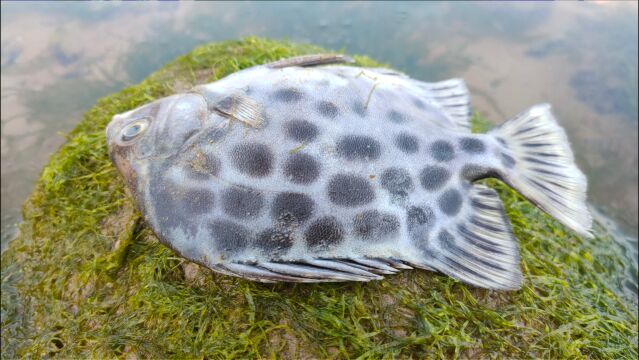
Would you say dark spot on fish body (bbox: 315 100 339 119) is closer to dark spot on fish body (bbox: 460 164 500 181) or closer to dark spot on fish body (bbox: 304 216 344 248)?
dark spot on fish body (bbox: 304 216 344 248)

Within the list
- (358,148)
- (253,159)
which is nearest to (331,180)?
(358,148)

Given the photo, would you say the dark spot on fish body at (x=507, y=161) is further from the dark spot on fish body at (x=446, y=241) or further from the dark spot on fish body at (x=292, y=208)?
the dark spot on fish body at (x=292, y=208)

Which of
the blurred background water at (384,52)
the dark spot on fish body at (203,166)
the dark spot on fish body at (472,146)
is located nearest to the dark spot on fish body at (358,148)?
the dark spot on fish body at (472,146)

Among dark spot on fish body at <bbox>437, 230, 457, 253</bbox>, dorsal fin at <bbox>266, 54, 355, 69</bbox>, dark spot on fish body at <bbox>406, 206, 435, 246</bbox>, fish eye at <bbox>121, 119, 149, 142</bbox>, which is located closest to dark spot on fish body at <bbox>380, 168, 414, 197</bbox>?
dark spot on fish body at <bbox>406, 206, 435, 246</bbox>

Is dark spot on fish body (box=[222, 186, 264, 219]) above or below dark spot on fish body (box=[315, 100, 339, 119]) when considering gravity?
below

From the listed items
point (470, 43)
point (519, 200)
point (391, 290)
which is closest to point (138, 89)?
point (391, 290)

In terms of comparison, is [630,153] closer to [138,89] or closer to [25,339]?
[138,89]

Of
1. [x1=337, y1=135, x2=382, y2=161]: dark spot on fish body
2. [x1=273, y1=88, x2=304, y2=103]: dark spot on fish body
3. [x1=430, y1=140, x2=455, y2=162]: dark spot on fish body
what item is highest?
[x1=273, y1=88, x2=304, y2=103]: dark spot on fish body
